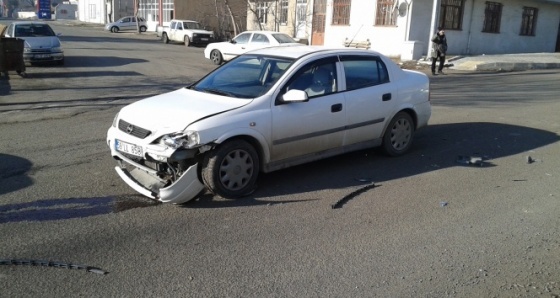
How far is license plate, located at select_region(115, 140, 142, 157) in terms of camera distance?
210 inches

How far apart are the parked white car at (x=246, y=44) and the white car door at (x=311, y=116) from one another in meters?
15.0

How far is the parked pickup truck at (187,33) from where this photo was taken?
114 ft

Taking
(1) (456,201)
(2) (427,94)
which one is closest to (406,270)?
(1) (456,201)

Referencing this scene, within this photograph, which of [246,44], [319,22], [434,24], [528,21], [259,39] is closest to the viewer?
[259,39]

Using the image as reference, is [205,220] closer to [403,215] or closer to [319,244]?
[319,244]

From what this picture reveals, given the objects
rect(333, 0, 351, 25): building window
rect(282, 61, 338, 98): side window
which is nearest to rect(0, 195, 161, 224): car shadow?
rect(282, 61, 338, 98): side window

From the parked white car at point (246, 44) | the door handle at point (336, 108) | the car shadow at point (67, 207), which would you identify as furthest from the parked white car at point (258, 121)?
the parked white car at point (246, 44)

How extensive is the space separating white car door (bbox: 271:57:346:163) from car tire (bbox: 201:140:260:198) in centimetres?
36

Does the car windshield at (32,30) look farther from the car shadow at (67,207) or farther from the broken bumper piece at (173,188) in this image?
the broken bumper piece at (173,188)

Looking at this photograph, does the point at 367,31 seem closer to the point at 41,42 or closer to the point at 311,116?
the point at 41,42

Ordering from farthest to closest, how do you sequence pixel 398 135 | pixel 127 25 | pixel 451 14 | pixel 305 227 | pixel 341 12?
pixel 127 25 → pixel 341 12 → pixel 451 14 → pixel 398 135 → pixel 305 227

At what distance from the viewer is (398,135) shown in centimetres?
742

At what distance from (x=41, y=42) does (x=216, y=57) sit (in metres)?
7.49

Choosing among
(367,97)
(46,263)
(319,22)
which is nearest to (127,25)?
(319,22)
